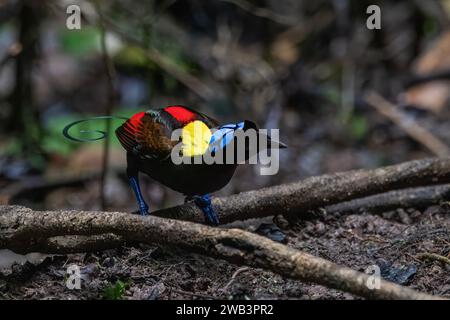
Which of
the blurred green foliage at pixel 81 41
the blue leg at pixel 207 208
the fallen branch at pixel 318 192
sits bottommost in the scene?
the blue leg at pixel 207 208

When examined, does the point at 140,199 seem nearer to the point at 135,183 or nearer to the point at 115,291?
the point at 135,183

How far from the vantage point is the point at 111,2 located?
7.57m

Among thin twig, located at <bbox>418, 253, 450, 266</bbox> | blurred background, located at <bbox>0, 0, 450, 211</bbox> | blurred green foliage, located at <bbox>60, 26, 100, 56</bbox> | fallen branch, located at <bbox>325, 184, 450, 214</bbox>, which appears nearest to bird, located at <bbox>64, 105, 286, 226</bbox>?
thin twig, located at <bbox>418, 253, 450, 266</bbox>

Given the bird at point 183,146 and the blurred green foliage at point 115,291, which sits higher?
the bird at point 183,146

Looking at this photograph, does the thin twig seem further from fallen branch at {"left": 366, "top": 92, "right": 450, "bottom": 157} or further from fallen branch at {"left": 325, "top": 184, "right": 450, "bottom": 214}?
fallen branch at {"left": 366, "top": 92, "right": 450, "bottom": 157}

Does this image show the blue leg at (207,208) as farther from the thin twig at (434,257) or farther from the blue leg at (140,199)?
the thin twig at (434,257)

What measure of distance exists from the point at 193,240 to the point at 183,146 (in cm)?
47

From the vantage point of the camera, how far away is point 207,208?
3.35 meters

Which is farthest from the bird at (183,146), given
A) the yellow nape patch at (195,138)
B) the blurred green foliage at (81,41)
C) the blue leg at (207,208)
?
the blurred green foliage at (81,41)

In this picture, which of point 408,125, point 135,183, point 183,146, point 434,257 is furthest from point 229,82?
point 434,257

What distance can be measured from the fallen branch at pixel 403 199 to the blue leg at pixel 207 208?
2.85ft

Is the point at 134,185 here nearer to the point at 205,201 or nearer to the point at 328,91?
the point at 205,201

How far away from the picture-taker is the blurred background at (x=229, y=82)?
260 inches
